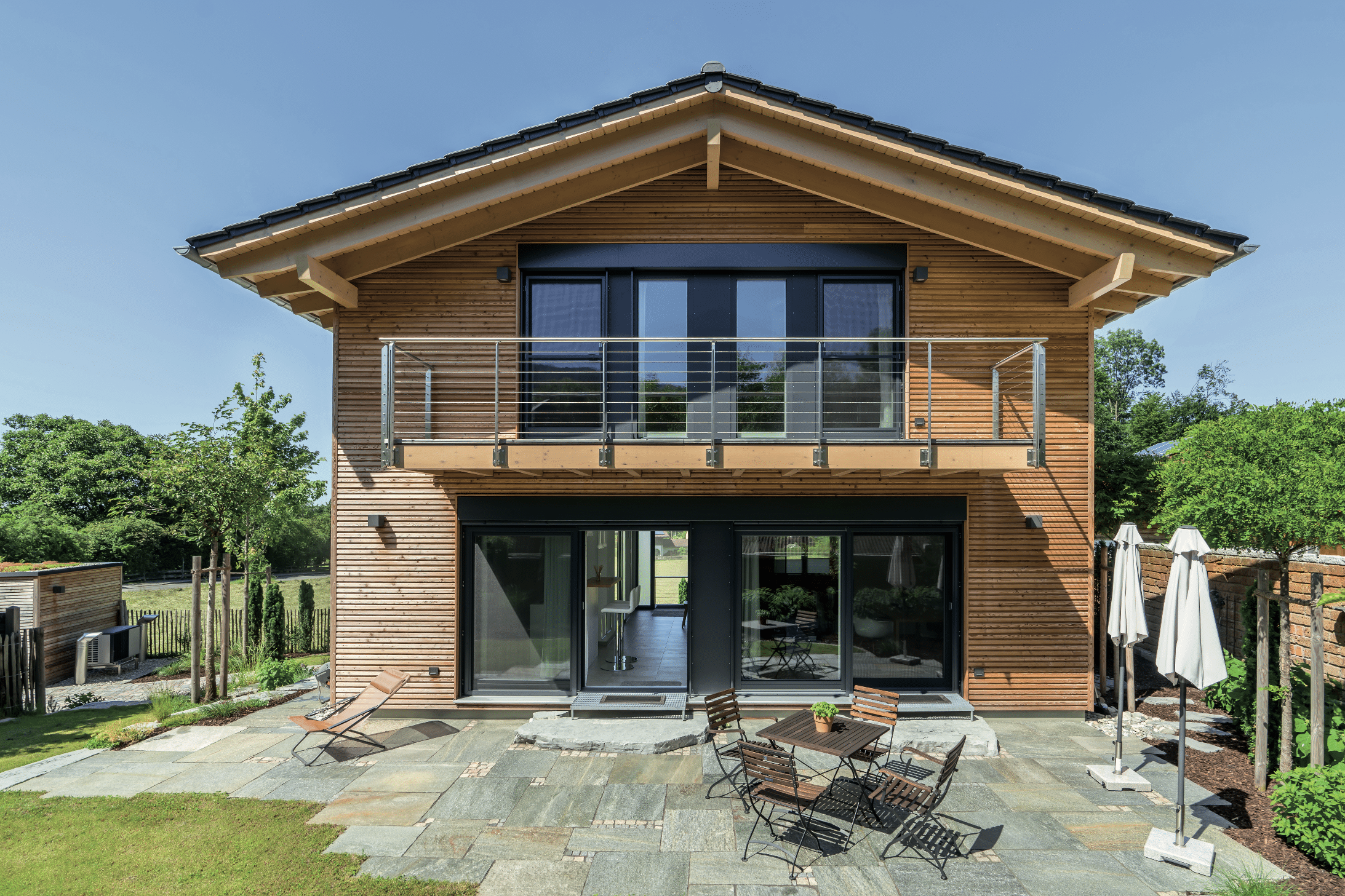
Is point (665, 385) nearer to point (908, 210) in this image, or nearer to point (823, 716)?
point (908, 210)

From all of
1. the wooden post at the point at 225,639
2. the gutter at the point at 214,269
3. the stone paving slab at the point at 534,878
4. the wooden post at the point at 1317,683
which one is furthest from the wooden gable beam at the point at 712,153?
the wooden post at the point at 225,639

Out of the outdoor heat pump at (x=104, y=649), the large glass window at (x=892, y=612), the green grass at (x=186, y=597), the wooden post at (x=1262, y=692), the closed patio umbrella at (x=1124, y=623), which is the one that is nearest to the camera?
the wooden post at (x=1262, y=692)

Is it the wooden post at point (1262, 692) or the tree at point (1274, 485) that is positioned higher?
the tree at point (1274, 485)

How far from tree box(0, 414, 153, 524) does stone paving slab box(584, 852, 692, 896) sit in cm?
3548

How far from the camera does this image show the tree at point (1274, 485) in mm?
5566

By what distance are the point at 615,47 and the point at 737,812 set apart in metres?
16.1

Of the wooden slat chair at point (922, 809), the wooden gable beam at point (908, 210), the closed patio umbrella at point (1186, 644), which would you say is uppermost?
the wooden gable beam at point (908, 210)

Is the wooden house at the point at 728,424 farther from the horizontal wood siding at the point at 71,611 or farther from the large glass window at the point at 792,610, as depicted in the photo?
the horizontal wood siding at the point at 71,611

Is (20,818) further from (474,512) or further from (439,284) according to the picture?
(439,284)

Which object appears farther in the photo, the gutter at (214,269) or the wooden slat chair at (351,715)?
the gutter at (214,269)

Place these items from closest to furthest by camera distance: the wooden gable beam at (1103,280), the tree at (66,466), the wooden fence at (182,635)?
1. the wooden gable beam at (1103,280)
2. the wooden fence at (182,635)
3. the tree at (66,466)

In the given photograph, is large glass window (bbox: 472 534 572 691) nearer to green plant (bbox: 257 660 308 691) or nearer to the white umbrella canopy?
green plant (bbox: 257 660 308 691)

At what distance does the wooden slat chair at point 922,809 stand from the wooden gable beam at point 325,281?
27.3ft

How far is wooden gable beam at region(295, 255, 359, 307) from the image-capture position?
311 inches
